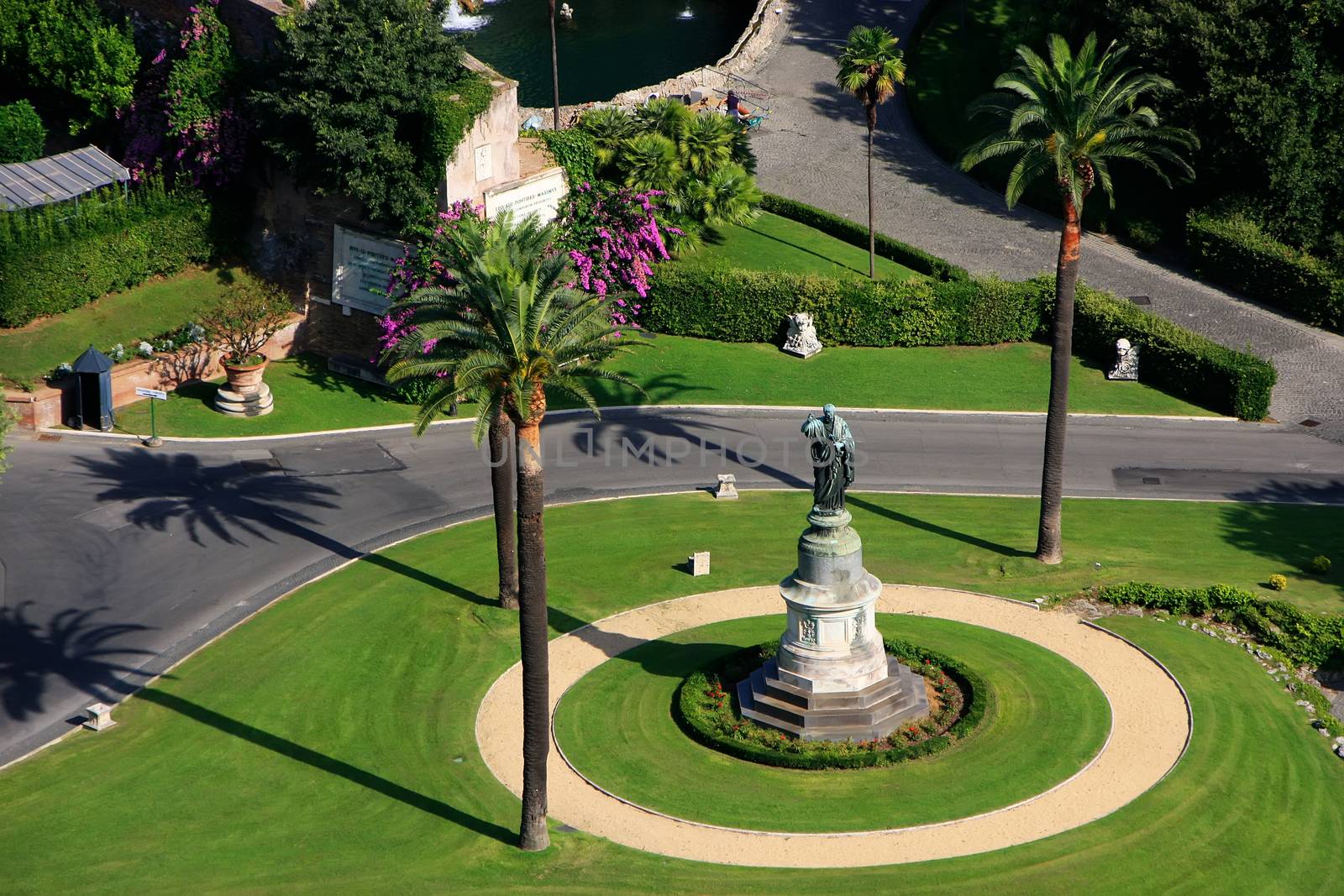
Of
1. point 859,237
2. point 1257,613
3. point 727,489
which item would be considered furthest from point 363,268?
point 1257,613

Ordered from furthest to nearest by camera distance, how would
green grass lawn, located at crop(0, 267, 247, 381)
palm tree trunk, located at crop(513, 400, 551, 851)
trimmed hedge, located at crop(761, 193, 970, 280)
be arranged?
1. trimmed hedge, located at crop(761, 193, 970, 280)
2. green grass lawn, located at crop(0, 267, 247, 381)
3. palm tree trunk, located at crop(513, 400, 551, 851)

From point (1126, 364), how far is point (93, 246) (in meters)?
35.9

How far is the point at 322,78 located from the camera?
5069 centimetres

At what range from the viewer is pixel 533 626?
99.3 feet

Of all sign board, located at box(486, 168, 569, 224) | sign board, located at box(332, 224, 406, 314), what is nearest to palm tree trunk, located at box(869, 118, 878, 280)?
sign board, located at box(486, 168, 569, 224)

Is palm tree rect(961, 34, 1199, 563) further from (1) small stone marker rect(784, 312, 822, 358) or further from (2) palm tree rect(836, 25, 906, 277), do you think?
(1) small stone marker rect(784, 312, 822, 358)

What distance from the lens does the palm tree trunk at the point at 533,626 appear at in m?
29.8

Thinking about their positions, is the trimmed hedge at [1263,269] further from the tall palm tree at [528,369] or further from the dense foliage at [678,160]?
the tall palm tree at [528,369]

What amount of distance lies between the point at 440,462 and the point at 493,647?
11.0 m

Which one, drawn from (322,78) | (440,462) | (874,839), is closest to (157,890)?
(874,839)

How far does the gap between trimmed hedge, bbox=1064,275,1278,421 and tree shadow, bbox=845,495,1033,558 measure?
37.8 ft

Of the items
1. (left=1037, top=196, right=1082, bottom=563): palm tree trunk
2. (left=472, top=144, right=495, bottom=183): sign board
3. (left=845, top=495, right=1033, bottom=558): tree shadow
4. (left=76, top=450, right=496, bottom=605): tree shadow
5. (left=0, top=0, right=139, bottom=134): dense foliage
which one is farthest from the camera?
(left=0, top=0, right=139, bottom=134): dense foliage

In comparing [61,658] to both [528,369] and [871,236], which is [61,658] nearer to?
[528,369]

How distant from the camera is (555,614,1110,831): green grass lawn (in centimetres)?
3234
